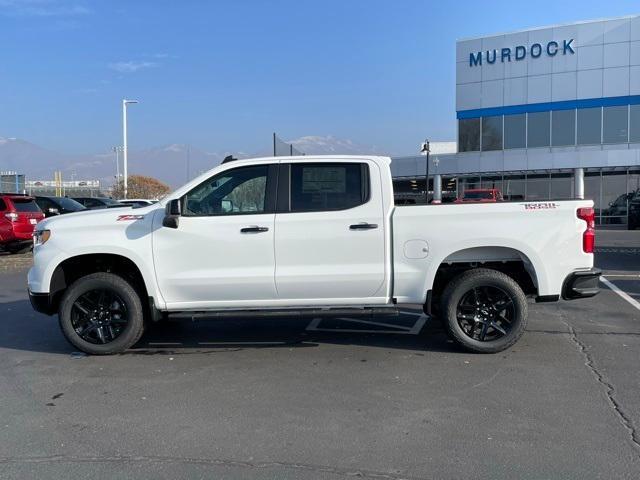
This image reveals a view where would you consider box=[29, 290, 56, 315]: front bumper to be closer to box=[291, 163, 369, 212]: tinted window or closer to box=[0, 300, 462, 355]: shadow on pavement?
box=[0, 300, 462, 355]: shadow on pavement

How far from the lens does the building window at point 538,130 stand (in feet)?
110

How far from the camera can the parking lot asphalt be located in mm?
3732

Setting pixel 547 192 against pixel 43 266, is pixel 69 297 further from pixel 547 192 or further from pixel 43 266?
pixel 547 192

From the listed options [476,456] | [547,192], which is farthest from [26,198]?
[547,192]

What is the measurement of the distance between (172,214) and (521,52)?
1281 inches

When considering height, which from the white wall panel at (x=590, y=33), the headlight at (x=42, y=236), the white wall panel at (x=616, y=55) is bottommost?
the headlight at (x=42, y=236)

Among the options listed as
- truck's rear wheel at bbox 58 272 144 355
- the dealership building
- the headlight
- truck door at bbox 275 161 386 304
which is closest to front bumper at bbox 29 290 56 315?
truck's rear wheel at bbox 58 272 144 355

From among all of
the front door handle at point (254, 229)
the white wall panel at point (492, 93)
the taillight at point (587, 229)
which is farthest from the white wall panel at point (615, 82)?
the front door handle at point (254, 229)

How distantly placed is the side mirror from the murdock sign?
32348 mm

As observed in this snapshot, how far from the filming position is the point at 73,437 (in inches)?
165

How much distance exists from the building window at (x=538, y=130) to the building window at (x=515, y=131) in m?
0.28

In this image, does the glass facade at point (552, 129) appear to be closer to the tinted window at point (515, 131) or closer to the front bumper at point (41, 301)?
the tinted window at point (515, 131)

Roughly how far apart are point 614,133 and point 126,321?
1264 inches

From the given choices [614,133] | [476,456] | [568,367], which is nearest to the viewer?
[476,456]
